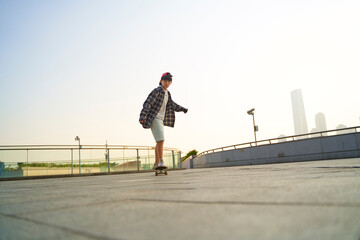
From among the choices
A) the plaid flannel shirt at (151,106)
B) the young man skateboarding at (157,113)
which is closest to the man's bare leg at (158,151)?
the young man skateboarding at (157,113)

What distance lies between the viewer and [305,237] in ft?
1.94

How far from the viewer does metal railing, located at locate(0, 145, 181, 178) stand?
11.4m

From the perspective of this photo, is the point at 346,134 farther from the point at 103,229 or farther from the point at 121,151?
the point at 103,229

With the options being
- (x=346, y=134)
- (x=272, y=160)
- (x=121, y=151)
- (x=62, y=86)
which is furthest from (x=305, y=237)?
(x=62, y=86)

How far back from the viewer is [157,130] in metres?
6.00

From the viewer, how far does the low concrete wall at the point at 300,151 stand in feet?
45.6

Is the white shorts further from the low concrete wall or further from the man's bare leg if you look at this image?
the low concrete wall

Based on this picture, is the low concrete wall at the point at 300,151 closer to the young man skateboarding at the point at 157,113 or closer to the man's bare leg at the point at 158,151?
the young man skateboarding at the point at 157,113

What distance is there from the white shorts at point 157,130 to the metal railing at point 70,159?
7413 millimetres

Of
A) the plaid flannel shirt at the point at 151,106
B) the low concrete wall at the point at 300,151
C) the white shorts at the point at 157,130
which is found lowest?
the low concrete wall at the point at 300,151

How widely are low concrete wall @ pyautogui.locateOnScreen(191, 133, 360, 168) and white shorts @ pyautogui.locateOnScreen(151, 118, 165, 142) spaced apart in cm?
1160

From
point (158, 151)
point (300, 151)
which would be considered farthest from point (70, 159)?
point (300, 151)

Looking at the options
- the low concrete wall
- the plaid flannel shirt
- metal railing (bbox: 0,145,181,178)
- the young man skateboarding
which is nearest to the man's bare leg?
Answer: the young man skateboarding

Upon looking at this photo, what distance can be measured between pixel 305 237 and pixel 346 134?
1580 cm
